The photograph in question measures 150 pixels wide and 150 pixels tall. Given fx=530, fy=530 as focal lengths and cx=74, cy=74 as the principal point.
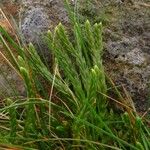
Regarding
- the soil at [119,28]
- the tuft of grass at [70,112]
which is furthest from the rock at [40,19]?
the tuft of grass at [70,112]

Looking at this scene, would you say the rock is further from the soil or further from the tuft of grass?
the tuft of grass

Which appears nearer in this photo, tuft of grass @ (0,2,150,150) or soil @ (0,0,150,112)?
tuft of grass @ (0,2,150,150)

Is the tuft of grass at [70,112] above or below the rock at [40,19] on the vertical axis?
below

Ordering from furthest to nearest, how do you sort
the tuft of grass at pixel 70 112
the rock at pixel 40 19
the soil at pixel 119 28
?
the rock at pixel 40 19
the soil at pixel 119 28
the tuft of grass at pixel 70 112

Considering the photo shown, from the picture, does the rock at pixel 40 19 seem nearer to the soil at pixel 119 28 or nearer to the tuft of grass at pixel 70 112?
the soil at pixel 119 28

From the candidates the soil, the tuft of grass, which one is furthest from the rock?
the tuft of grass

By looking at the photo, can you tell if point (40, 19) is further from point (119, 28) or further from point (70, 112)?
point (70, 112)

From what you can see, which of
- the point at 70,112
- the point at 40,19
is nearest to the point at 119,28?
the point at 40,19

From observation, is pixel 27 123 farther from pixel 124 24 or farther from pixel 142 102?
pixel 124 24

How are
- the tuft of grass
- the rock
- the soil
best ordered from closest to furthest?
the tuft of grass → the soil → the rock
